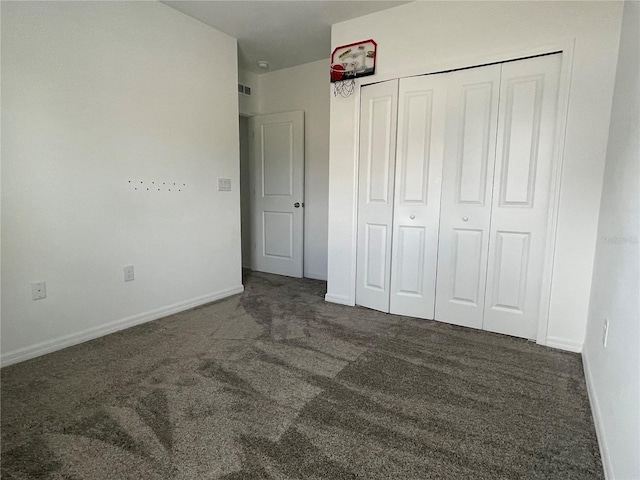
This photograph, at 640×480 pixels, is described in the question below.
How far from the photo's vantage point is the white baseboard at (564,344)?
224cm

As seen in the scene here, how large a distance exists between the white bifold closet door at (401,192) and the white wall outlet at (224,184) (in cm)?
134

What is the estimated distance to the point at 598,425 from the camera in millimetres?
1459

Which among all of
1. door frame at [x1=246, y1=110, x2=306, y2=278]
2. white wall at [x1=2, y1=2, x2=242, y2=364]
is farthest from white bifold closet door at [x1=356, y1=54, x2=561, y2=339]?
white wall at [x1=2, y1=2, x2=242, y2=364]

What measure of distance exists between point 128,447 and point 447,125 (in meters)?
2.74

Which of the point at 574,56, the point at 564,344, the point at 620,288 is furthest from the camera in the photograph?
the point at 564,344

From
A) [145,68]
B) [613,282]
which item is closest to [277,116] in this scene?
[145,68]

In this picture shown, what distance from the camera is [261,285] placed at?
3914mm

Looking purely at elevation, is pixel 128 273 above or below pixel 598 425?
above

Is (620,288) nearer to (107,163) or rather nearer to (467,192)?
(467,192)

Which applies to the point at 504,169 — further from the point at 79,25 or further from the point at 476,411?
the point at 79,25

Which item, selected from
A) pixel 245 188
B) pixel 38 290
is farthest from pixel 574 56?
pixel 245 188

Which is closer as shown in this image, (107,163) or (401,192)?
(107,163)

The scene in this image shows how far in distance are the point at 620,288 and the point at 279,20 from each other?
3.11 meters

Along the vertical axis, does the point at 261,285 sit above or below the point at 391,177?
below
